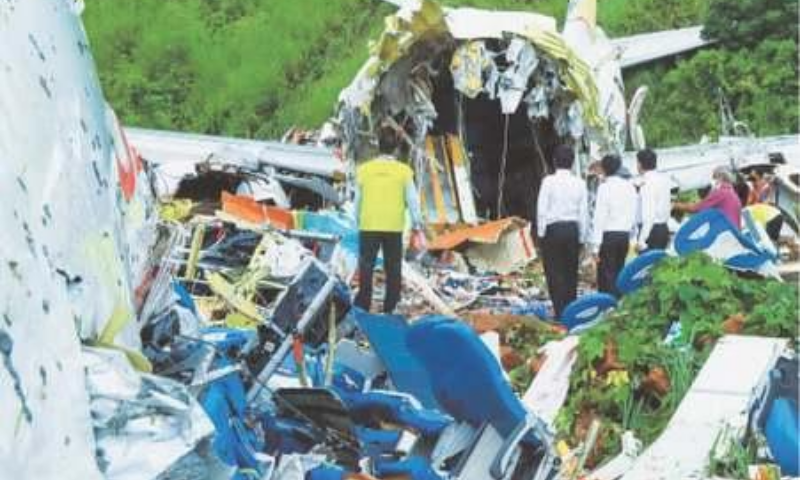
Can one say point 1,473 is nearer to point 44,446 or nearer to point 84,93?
point 44,446

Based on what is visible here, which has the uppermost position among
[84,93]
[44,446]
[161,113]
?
[84,93]

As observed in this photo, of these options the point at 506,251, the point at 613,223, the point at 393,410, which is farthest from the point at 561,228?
the point at 393,410

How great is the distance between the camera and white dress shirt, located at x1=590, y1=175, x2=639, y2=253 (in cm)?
1127

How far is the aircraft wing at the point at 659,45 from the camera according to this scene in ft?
84.2

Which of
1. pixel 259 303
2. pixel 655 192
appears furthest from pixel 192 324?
pixel 655 192

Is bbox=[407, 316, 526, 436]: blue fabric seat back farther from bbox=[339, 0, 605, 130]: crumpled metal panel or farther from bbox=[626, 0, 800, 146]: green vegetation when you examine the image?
bbox=[626, 0, 800, 146]: green vegetation

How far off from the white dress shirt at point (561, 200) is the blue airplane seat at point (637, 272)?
4.22ft

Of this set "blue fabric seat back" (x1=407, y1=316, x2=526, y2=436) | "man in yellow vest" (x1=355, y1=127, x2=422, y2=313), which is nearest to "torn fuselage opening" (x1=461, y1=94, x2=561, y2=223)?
"man in yellow vest" (x1=355, y1=127, x2=422, y2=313)

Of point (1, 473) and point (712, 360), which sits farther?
point (712, 360)

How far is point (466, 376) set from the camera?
592 cm

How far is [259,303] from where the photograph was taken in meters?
11.1

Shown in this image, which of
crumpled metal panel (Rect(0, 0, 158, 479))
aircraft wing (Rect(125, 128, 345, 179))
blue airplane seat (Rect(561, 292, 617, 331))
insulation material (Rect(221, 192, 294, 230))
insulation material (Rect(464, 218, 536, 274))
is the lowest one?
insulation material (Rect(464, 218, 536, 274))

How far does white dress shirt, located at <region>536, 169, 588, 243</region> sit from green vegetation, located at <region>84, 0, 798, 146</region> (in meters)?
13.6

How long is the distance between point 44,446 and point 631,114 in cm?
1492
